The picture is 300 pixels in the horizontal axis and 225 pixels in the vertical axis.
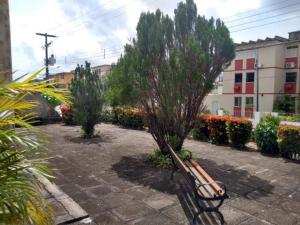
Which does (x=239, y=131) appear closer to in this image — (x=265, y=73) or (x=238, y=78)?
(x=265, y=73)

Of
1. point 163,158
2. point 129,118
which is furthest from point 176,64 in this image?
point 129,118

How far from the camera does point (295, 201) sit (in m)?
4.41

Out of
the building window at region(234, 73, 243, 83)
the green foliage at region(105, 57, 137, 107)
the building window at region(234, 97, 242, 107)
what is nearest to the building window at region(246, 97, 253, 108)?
the building window at region(234, 97, 242, 107)

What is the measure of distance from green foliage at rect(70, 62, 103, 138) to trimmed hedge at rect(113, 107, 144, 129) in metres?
2.72

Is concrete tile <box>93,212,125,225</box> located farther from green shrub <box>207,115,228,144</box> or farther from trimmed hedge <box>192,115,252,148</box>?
green shrub <box>207,115,228,144</box>

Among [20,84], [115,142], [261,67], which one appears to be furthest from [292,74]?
[20,84]

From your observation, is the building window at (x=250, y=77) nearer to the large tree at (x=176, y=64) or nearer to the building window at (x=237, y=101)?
the building window at (x=237, y=101)

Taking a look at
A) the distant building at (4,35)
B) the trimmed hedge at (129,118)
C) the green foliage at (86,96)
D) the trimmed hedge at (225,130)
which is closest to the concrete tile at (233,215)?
the distant building at (4,35)

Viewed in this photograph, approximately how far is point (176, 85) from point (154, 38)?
4.20 ft

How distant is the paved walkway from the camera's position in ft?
12.6

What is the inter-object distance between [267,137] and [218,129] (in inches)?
71.8

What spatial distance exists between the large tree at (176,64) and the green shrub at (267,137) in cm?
263

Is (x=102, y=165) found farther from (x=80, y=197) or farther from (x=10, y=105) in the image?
(x=10, y=105)

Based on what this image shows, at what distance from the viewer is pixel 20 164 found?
6.92 ft
